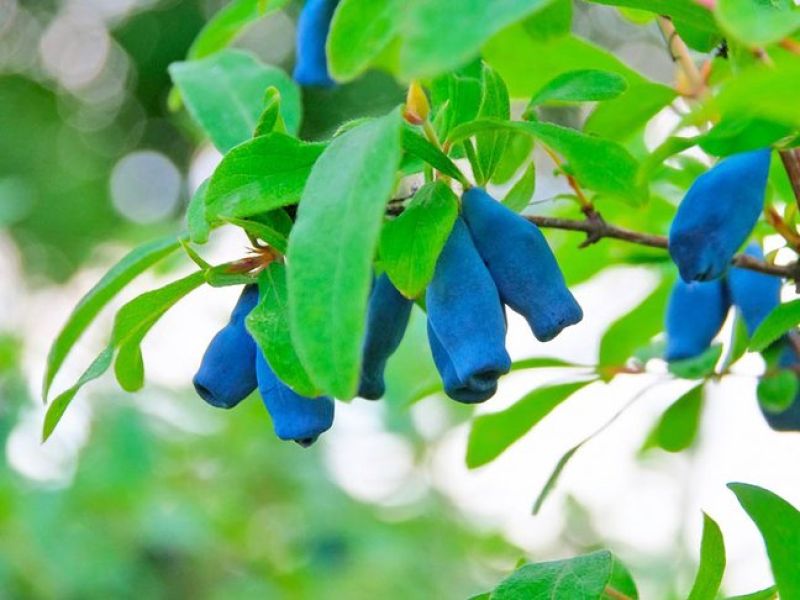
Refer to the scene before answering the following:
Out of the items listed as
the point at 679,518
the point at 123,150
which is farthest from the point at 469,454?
the point at 123,150

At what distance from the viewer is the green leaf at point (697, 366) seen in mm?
728

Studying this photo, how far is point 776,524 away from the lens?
0.57 meters

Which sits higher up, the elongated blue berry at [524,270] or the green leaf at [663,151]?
the green leaf at [663,151]

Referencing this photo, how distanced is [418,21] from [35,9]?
286 inches

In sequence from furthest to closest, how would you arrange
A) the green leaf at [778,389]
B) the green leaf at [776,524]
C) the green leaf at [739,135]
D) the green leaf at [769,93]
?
the green leaf at [778,389]
the green leaf at [776,524]
the green leaf at [739,135]
the green leaf at [769,93]

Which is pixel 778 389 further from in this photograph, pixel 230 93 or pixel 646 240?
pixel 230 93

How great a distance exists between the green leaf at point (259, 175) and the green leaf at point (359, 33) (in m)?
0.08

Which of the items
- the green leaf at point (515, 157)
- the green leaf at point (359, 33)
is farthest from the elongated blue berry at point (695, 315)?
the green leaf at point (359, 33)

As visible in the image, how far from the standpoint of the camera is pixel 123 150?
699cm

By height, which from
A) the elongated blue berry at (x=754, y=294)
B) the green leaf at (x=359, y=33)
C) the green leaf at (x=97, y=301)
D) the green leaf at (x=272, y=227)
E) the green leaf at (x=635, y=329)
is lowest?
the green leaf at (x=635, y=329)

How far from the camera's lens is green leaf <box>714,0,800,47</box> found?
376mm

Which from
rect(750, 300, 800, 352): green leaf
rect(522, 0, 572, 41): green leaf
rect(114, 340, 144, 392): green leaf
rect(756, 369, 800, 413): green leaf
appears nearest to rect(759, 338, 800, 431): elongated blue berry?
rect(756, 369, 800, 413): green leaf

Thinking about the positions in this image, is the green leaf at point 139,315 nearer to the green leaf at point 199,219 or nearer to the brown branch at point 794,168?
the green leaf at point 199,219

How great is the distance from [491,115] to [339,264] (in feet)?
0.47
